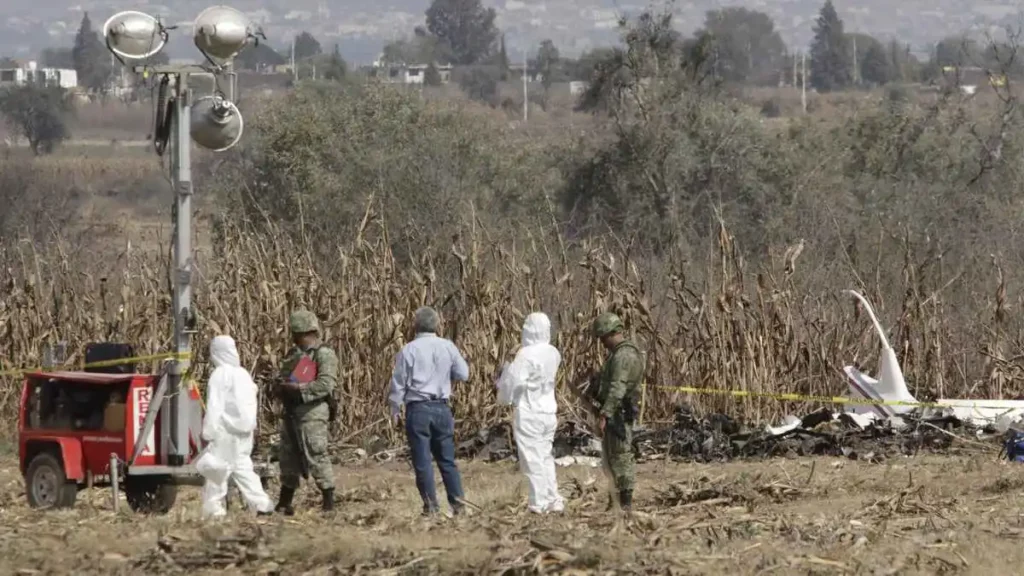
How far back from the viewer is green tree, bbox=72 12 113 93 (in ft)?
399

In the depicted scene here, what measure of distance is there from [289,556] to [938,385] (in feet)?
34.4

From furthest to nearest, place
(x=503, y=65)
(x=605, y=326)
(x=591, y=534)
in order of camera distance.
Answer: (x=503, y=65) → (x=605, y=326) → (x=591, y=534)

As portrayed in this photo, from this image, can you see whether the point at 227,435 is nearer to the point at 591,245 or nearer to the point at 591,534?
the point at 591,534

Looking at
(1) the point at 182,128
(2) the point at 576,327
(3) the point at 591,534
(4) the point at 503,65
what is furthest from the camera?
(4) the point at 503,65

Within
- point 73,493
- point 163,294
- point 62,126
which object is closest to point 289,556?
point 73,493

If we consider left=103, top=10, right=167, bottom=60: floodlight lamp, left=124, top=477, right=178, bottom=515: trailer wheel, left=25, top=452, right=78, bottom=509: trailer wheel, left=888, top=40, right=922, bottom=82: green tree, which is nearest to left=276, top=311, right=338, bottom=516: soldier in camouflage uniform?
left=124, top=477, right=178, bottom=515: trailer wheel

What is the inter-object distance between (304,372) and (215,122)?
6.49ft

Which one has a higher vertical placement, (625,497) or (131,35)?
(131,35)

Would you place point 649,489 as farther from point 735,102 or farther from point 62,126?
point 62,126

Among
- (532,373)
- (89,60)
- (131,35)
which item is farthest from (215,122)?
(89,60)

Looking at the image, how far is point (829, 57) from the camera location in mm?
152875

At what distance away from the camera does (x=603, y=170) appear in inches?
1719

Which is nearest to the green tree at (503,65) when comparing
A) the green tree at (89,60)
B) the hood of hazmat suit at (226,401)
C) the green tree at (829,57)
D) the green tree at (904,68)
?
the green tree at (829,57)

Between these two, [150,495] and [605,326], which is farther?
[150,495]
